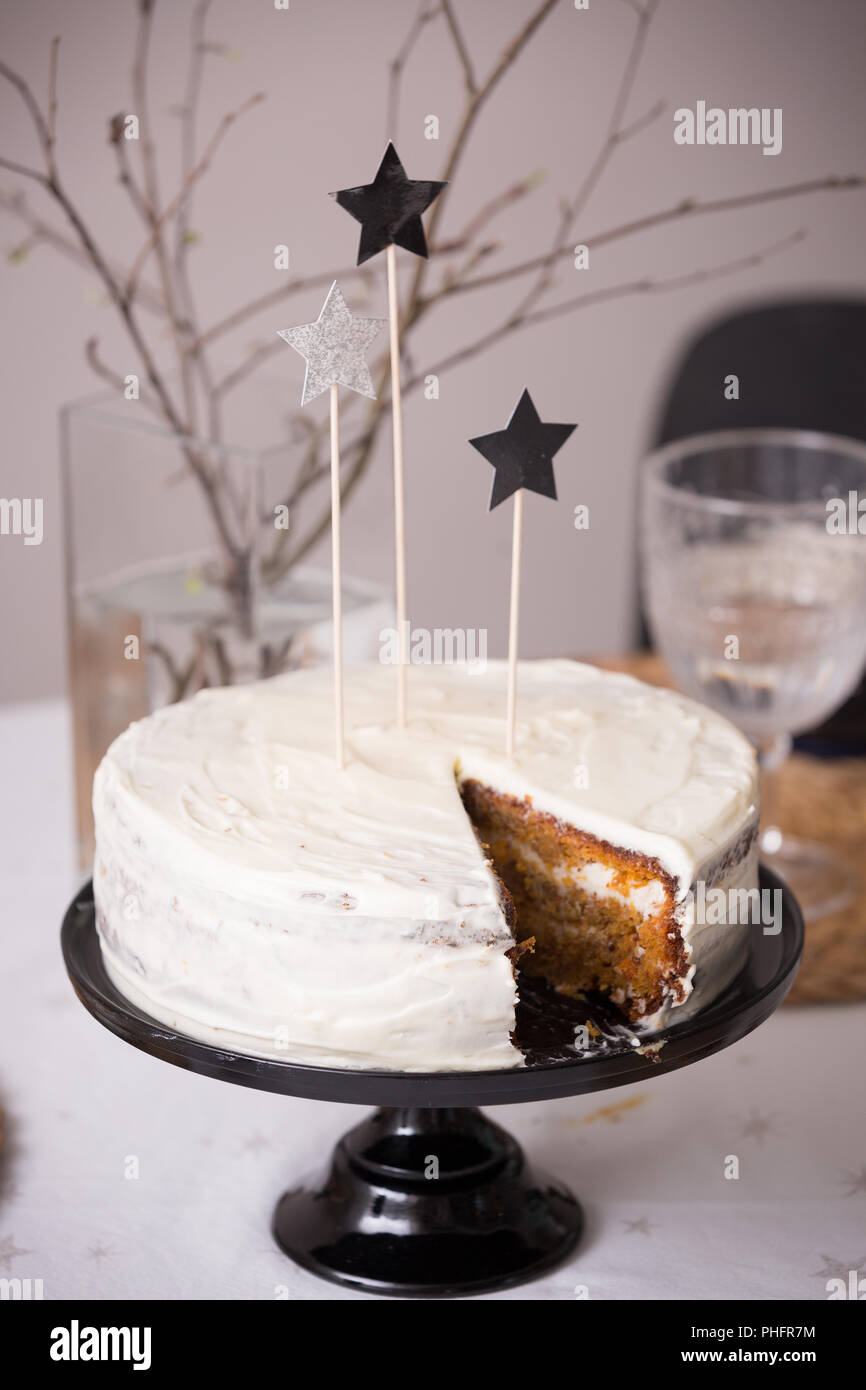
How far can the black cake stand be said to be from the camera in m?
1.41

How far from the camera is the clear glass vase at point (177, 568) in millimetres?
2199

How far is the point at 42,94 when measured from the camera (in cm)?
400

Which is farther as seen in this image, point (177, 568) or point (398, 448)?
point (177, 568)

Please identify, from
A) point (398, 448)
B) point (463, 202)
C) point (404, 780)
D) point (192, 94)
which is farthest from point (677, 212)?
point (463, 202)

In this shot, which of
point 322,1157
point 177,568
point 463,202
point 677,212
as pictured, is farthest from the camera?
point 463,202

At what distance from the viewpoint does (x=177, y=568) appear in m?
2.28

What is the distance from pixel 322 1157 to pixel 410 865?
22.0 inches

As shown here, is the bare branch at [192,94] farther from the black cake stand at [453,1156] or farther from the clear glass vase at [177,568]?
the black cake stand at [453,1156]

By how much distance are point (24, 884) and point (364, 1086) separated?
120 cm

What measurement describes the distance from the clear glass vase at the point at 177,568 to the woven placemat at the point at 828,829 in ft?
2.67

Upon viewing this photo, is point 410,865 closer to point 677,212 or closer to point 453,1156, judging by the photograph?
point 453,1156

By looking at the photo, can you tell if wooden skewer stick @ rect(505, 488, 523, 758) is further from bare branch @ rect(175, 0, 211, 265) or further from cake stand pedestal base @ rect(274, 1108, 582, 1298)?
bare branch @ rect(175, 0, 211, 265)

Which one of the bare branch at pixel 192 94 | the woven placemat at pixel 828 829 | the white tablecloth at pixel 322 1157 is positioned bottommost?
the white tablecloth at pixel 322 1157

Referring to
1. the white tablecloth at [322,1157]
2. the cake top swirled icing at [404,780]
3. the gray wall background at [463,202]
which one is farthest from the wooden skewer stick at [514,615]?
the gray wall background at [463,202]
